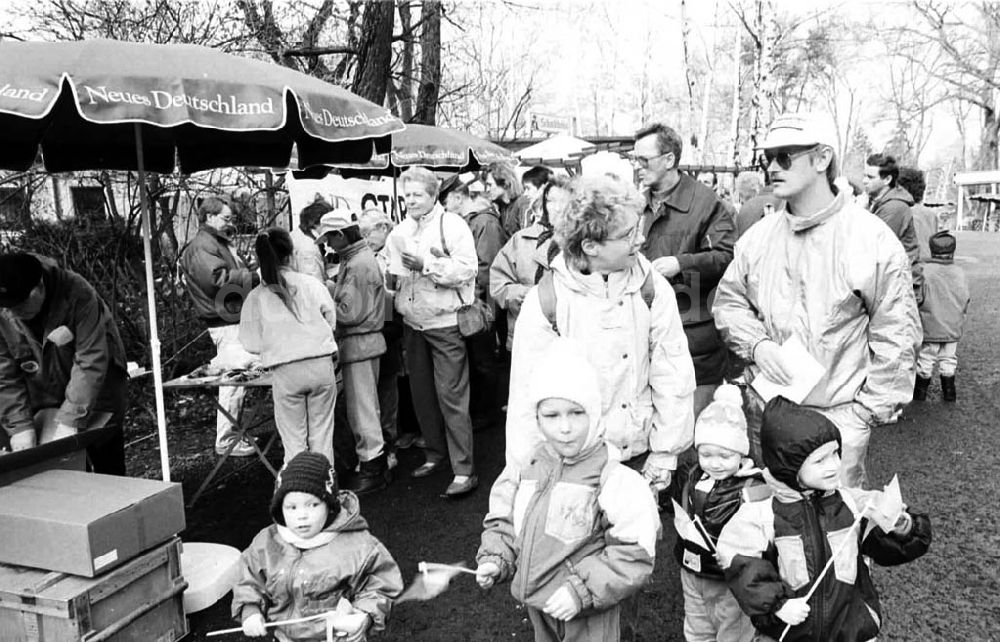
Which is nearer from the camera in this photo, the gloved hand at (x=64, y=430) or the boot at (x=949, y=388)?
the gloved hand at (x=64, y=430)

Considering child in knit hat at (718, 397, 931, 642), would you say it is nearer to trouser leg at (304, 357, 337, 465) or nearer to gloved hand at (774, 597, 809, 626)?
gloved hand at (774, 597, 809, 626)

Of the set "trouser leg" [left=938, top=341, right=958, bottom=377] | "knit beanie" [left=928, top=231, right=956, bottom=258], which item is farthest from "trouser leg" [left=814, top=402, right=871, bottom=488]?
"knit beanie" [left=928, top=231, right=956, bottom=258]

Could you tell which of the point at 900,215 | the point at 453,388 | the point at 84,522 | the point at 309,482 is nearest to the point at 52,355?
the point at 84,522

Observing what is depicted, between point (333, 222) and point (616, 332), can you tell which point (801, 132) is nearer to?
point (616, 332)

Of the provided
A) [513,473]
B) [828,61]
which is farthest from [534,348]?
[828,61]

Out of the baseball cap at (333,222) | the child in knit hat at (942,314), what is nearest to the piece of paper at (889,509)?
the baseball cap at (333,222)

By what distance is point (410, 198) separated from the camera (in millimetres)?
4832

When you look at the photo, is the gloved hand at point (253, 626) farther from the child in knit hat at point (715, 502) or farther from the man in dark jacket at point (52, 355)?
the man in dark jacket at point (52, 355)

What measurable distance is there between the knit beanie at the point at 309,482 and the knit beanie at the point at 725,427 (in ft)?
4.55

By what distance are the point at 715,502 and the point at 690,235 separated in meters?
1.64

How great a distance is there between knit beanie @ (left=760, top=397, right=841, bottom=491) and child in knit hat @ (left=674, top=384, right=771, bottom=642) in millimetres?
282

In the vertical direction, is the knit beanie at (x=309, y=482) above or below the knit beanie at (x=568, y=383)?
below

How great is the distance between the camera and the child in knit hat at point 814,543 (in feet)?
7.28

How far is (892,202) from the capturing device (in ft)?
20.6
